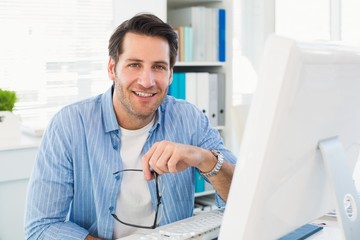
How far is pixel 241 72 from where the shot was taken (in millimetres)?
3291

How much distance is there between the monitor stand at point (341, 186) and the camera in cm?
87

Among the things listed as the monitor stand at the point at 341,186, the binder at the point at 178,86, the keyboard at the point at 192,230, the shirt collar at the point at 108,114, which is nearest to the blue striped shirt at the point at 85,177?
the shirt collar at the point at 108,114

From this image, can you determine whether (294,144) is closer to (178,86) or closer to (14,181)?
(14,181)

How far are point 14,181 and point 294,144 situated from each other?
200cm

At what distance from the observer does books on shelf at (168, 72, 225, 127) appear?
2.90 m

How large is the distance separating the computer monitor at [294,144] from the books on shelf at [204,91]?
1.98 meters

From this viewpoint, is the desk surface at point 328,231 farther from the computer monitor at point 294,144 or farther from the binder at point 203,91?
the binder at point 203,91

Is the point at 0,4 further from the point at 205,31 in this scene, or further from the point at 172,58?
the point at 172,58

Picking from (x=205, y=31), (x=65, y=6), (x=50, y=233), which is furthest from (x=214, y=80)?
(x=50, y=233)

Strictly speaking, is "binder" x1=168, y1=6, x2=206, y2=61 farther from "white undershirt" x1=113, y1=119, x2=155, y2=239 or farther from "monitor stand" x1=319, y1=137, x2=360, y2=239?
"monitor stand" x1=319, y1=137, x2=360, y2=239

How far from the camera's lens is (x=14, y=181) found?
8.02ft

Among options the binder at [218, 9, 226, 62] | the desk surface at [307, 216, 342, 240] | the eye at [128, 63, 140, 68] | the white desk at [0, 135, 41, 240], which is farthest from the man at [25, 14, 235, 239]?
the binder at [218, 9, 226, 62]

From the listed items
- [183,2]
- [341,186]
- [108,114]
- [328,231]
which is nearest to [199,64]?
[183,2]

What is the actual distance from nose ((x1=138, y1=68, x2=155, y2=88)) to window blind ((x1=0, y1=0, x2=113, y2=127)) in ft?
4.63
